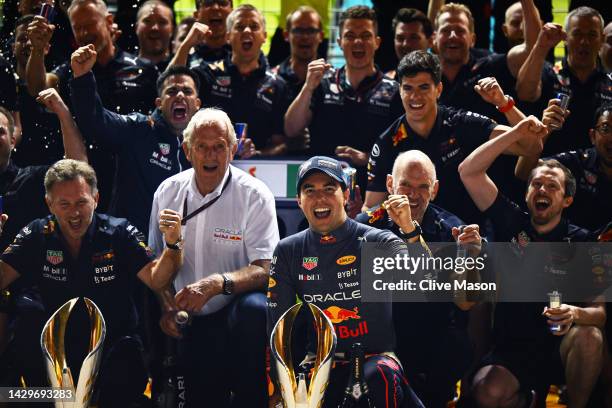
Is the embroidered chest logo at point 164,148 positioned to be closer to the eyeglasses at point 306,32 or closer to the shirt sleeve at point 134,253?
the shirt sleeve at point 134,253

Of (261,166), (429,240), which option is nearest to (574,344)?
(429,240)

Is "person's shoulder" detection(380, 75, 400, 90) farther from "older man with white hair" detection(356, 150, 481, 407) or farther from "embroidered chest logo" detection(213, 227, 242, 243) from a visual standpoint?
"embroidered chest logo" detection(213, 227, 242, 243)

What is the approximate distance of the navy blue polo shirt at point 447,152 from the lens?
5.42 metres

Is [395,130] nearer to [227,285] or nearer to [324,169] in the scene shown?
[324,169]

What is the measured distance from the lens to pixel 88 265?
16.1 ft

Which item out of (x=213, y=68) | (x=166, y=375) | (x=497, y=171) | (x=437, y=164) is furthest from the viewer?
(x=213, y=68)

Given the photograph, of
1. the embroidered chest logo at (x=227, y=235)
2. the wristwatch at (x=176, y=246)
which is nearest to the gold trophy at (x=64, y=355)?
the wristwatch at (x=176, y=246)

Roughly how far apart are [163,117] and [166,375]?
1.50m

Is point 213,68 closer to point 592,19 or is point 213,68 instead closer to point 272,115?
point 272,115

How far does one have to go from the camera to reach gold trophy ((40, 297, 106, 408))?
14.6 feet

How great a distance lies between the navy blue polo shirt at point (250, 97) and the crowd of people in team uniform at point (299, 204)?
13mm

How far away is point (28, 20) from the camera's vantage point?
237 inches

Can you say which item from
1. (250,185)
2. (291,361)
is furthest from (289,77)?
(291,361)

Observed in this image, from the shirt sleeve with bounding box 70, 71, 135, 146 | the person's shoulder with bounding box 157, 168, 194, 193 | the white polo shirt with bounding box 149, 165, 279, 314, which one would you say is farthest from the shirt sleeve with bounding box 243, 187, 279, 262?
the shirt sleeve with bounding box 70, 71, 135, 146
